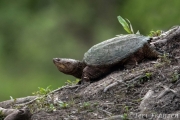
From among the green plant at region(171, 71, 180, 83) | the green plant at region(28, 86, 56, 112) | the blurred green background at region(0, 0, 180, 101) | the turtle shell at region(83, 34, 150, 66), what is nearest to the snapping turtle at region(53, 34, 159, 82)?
the turtle shell at region(83, 34, 150, 66)

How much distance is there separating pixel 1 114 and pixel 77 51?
15559 mm

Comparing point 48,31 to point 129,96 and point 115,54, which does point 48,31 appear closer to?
point 115,54

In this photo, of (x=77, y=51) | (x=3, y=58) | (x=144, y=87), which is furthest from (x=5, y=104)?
(x=3, y=58)

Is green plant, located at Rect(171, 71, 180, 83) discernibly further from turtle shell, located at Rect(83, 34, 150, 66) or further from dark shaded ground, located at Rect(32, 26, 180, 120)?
turtle shell, located at Rect(83, 34, 150, 66)

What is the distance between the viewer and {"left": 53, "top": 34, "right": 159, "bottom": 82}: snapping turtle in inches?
261

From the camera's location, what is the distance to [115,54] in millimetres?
6629

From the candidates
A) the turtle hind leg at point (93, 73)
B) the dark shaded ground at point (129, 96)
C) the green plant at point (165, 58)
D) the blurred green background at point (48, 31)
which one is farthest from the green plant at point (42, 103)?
the blurred green background at point (48, 31)

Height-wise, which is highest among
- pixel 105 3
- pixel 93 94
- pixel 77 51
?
pixel 105 3

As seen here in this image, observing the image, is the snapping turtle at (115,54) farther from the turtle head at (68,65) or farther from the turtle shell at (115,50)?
the turtle head at (68,65)

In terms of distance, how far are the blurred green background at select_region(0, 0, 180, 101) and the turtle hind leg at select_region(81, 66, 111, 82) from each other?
11866mm

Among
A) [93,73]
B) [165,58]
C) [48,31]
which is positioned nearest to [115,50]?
[93,73]

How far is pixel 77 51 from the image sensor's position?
21391mm

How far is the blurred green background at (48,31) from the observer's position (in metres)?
20.3

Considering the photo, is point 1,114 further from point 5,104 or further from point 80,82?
point 80,82
